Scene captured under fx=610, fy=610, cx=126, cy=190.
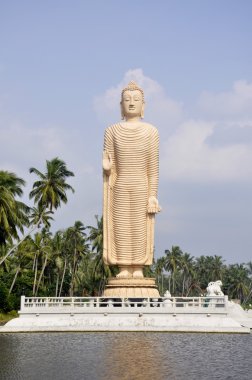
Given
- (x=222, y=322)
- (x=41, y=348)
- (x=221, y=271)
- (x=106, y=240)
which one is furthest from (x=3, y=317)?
(x=221, y=271)

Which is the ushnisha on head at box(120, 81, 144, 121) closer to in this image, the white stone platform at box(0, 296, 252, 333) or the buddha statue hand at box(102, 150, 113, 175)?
the buddha statue hand at box(102, 150, 113, 175)

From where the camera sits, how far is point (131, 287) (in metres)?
42.7

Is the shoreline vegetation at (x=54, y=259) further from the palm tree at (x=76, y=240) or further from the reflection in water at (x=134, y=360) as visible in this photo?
the reflection in water at (x=134, y=360)

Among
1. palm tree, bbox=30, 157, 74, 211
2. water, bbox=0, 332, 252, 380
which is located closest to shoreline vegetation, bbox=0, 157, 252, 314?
palm tree, bbox=30, 157, 74, 211

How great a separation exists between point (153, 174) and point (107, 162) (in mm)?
3535

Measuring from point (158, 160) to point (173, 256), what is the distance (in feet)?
197

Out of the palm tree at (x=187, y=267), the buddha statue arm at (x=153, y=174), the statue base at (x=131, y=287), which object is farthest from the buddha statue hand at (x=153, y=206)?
the palm tree at (x=187, y=267)

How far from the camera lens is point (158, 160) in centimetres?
4541

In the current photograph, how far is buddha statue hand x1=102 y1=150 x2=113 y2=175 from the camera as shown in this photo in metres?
45.0

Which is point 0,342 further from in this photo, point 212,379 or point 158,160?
point 158,160

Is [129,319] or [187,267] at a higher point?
[187,267]

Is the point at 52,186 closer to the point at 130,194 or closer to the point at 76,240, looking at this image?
the point at 130,194

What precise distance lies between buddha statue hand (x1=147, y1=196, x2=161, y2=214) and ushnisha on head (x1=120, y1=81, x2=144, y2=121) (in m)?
6.38

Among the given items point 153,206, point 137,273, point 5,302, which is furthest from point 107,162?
point 5,302
